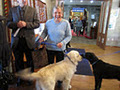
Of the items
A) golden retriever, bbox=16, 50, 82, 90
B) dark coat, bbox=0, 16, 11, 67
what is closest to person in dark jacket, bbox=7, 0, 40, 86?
dark coat, bbox=0, 16, 11, 67

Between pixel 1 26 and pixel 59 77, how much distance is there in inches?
37.4

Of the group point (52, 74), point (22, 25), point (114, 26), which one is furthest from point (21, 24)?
point (114, 26)

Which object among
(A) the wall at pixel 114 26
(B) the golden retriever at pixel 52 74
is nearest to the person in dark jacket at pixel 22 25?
(B) the golden retriever at pixel 52 74

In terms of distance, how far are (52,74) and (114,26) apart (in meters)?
4.54

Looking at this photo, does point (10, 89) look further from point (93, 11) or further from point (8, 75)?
point (93, 11)

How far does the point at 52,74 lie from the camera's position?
121cm

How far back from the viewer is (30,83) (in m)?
1.76

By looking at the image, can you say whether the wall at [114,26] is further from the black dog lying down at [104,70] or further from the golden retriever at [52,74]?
the golden retriever at [52,74]

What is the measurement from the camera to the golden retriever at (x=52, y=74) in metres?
1.09

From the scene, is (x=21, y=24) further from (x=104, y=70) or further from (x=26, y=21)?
(x=104, y=70)

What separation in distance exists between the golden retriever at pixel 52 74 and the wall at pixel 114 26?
408 centimetres

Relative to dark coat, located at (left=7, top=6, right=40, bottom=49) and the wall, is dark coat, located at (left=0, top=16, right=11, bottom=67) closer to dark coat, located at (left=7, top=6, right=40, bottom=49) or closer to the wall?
dark coat, located at (left=7, top=6, right=40, bottom=49)

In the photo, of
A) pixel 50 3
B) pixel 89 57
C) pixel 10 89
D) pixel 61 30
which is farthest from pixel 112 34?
pixel 10 89

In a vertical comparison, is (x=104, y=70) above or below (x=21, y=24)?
below
